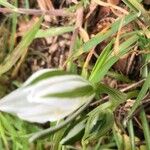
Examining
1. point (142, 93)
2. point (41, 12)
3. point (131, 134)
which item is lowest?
point (131, 134)

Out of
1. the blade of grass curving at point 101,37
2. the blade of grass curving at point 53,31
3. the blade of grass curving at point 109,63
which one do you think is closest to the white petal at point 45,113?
the blade of grass curving at point 109,63

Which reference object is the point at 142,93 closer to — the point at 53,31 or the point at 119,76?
the point at 119,76

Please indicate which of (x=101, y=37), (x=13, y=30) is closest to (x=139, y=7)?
(x=101, y=37)

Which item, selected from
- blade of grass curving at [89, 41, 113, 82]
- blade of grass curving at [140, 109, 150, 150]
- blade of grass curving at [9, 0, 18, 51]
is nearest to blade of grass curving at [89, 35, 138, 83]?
blade of grass curving at [89, 41, 113, 82]

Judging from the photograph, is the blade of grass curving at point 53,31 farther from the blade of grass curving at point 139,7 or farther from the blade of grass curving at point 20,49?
the blade of grass curving at point 139,7

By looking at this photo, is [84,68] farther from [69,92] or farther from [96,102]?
[69,92]

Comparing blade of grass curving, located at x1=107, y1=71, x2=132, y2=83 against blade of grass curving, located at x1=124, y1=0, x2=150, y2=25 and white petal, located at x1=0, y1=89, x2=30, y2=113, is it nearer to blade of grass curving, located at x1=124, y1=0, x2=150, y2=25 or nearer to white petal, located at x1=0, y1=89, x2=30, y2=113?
blade of grass curving, located at x1=124, y1=0, x2=150, y2=25

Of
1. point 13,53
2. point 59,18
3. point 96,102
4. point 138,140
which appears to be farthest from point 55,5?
point 138,140
